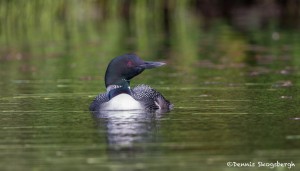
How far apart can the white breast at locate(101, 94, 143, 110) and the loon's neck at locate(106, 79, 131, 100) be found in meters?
0.07

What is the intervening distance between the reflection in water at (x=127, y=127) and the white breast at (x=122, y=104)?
0.25ft

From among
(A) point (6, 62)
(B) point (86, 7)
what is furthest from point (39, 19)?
(A) point (6, 62)

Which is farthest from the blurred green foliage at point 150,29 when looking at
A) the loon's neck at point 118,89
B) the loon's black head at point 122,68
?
the loon's neck at point 118,89

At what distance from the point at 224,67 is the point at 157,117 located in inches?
276

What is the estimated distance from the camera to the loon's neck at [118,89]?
12.0 m

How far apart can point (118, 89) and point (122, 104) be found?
273 mm

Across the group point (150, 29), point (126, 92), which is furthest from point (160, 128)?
point (150, 29)

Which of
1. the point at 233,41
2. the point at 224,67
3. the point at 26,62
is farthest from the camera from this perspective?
the point at 233,41

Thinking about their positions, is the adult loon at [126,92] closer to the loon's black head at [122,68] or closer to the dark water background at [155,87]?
the loon's black head at [122,68]

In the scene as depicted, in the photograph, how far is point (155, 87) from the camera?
15.2 meters

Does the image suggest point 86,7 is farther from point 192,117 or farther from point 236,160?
point 236,160

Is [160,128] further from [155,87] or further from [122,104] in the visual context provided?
[155,87]

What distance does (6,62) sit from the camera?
20312mm

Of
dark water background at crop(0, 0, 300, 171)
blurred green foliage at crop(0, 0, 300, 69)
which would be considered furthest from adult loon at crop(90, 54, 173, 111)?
blurred green foliage at crop(0, 0, 300, 69)
